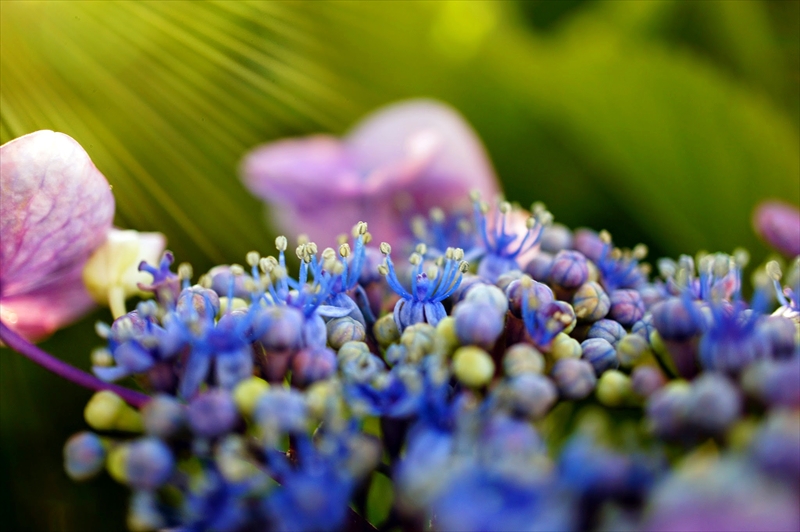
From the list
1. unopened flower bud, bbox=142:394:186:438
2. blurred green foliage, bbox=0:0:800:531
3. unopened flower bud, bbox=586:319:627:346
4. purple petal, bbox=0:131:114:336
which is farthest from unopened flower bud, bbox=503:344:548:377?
blurred green foliage, bbox=0:0:800:531

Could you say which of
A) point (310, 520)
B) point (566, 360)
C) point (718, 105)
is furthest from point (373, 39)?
point (310, 520)

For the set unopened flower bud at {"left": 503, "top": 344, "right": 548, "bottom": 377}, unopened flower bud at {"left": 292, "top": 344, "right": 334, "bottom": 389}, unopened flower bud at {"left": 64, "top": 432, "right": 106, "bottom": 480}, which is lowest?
unopened flower bud at {"left": 64, "top": 432, "right": 106, "bottom": 480}

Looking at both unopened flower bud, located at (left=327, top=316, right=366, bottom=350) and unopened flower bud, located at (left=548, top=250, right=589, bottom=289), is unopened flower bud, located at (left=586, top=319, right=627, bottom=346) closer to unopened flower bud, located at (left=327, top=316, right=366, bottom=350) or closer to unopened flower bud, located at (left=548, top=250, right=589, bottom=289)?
unopened flower bud, located at (left=548, top=250, right=589, bottom=289)

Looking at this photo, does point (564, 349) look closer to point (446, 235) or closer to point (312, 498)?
point (312, 498)

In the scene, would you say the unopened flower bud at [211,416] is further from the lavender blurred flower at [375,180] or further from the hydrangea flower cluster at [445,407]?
the lavender blurred flower at [375,180]

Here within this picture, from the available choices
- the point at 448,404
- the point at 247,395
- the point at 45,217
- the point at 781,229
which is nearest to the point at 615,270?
the point at 781,229

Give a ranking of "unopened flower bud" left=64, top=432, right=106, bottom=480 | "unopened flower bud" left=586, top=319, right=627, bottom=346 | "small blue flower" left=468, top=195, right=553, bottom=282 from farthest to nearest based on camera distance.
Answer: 1. "small blue flower" left=468, top=195, right=553, bottom=282
2. "unopened flower bud" left=586, top=319, right=627, bottom=346
3. "unopened flower bud" left=64, top=432, right=106, bottom=480

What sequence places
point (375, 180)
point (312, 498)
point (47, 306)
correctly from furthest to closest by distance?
point (375, 180), point (47, 306), point (312, 498)

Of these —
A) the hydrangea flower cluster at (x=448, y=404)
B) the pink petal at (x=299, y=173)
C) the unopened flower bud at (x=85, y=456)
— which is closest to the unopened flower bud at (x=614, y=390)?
the hydrangea flower cluster at (x=448, y=404)
